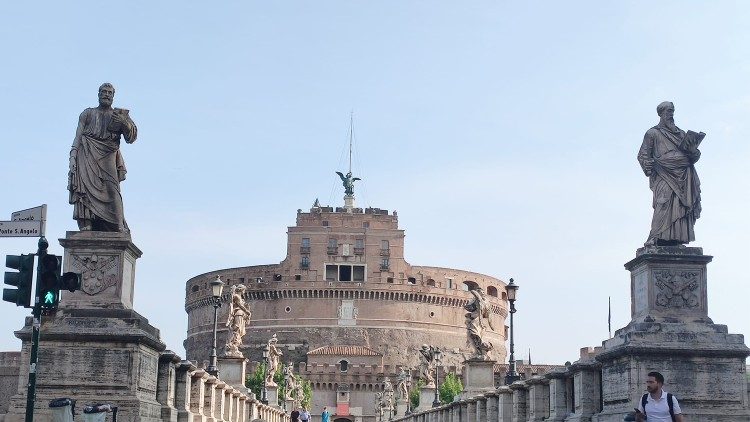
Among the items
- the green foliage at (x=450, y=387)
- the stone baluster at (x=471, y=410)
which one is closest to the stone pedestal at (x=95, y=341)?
the stone baluster at (x=471, y=410)

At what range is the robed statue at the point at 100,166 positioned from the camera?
14977 mm

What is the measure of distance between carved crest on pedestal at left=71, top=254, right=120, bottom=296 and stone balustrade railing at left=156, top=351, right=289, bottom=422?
179cm

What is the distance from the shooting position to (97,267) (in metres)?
14.7

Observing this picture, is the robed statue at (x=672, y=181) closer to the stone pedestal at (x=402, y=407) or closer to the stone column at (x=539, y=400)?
the stone column at (x=539, y=400)

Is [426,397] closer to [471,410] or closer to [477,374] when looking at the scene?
[477,374]

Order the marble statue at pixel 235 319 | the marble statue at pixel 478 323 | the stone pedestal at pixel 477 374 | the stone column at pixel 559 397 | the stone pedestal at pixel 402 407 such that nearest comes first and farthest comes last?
1. the stone column at pixel 559 397
2. the stone pedestal at pixel 477 374
3. the marble statue at pixel 478 323
4. the marble statue at pixel 235 319
5. the stone pedestal at pixel 402 407

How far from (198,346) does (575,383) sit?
126 m

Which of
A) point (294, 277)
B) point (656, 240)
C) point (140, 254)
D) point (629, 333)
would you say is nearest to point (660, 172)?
point (656, 240)

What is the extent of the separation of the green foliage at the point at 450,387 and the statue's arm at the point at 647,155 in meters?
90.4

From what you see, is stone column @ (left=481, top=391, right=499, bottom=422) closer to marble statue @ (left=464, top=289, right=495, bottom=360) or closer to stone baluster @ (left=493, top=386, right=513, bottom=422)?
stone baluster @ (left=493, top=386, right=513, bottom=422)

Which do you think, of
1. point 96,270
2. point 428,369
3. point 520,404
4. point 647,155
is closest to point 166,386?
point 96,270

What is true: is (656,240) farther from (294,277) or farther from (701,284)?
(294,277)

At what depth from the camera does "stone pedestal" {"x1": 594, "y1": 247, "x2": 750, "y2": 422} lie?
47.0ft

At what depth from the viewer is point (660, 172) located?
606 inches
